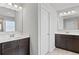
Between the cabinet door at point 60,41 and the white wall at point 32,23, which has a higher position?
the white wall at point 32,23

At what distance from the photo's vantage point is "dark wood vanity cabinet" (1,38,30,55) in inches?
62.6

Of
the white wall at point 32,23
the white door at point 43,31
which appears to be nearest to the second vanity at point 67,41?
the white door at point 43,31

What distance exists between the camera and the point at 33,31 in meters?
2.29

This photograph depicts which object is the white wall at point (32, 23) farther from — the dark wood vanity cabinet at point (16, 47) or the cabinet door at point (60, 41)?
the cabinet door at point (60, 41)

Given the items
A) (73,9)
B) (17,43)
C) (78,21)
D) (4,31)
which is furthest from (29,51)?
(73,9)

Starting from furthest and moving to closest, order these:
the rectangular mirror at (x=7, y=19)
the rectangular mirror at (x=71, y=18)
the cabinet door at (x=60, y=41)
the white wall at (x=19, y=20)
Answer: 1. the cabinet door at (x=60, y=41)
2. the rectangular mirror at (x=71, y=18)
3. the white wall at (x=19, y=20)
4. the rectangular mirror at (x=7, y=19)

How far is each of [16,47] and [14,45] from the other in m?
0.10

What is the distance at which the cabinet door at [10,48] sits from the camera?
5.16ft

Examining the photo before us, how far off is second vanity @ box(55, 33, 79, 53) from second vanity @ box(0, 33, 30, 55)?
160 cm

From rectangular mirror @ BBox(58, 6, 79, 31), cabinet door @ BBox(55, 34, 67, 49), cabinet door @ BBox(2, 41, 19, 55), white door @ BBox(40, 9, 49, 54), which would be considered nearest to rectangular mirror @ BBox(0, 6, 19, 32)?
cabinet door @ BBox(2, 41, 19, 55)

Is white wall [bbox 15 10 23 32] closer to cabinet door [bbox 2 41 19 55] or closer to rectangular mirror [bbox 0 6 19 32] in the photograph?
rectangular mirror [bbox 0 6 19 32]

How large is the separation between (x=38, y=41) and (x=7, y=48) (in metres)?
0.87

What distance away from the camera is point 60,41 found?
11.4 feet

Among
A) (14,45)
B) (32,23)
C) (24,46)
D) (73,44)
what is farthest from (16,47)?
(73,44)
